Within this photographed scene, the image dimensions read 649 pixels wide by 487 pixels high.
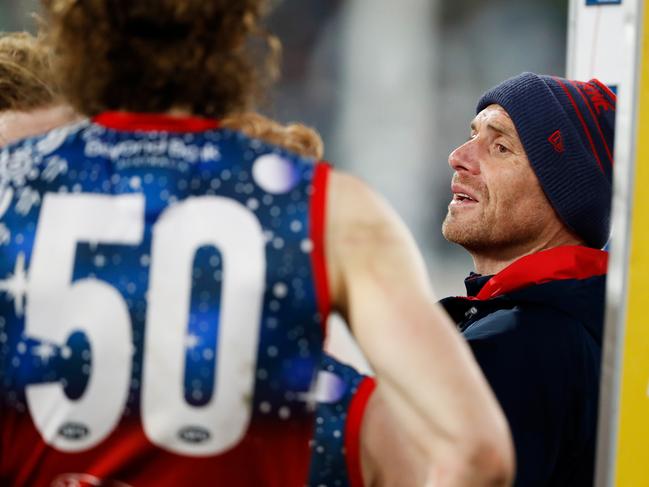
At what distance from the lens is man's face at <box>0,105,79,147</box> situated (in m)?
1.97

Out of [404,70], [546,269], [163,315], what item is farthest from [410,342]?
[404,70]

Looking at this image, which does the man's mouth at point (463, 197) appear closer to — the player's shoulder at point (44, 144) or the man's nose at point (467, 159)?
the man's nose at point (467, 159)

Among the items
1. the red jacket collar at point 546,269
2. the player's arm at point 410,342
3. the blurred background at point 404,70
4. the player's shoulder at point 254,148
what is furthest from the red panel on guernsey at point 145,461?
the blurred background at point 404,70

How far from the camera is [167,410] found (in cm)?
114

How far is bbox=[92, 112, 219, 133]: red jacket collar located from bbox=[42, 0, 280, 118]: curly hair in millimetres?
10

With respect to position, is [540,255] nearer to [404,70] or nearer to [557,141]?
[557,141]

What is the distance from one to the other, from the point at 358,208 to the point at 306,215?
0.20 ft

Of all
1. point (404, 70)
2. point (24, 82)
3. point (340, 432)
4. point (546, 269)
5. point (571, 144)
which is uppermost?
point (404, 70)

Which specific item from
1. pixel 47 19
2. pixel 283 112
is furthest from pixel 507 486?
pixel 283 112

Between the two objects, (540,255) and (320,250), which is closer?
(320,250)

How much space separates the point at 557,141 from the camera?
90.1 inches

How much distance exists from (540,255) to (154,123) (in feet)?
3.96

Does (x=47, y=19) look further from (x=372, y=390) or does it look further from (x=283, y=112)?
(x=283, y=112)

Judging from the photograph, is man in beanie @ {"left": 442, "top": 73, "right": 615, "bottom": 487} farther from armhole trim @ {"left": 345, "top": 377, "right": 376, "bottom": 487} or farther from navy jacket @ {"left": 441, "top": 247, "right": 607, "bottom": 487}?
armhole trim @ {"left": 345, "top": 377, "right": 376, "bottom": 487}
